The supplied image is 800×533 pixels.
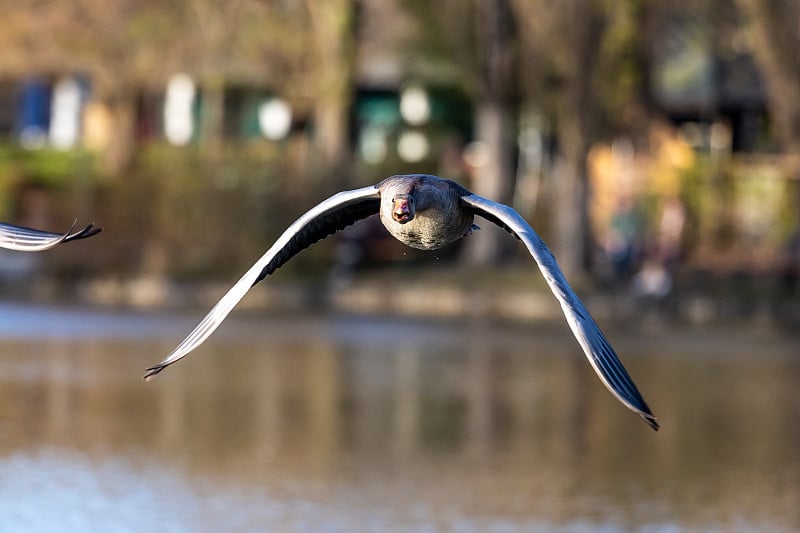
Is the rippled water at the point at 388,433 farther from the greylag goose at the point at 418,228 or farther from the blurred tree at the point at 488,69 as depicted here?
the blurred tree at the point at 488,69

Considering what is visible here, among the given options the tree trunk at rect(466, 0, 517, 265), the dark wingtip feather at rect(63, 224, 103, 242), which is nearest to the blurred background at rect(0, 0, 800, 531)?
the tree trunk at rect(466, 0, 517, 265)

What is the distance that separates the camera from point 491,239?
29.0m

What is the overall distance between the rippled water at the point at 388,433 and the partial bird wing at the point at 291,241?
11.1 feet

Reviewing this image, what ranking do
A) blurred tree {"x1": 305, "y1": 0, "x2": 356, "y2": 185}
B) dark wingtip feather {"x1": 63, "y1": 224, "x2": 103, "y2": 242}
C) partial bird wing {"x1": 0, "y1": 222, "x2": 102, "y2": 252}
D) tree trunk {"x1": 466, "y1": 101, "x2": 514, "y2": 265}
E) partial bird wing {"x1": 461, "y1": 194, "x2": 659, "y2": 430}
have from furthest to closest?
blurred tree {"x1": 305, "y1": 0, "x2": 356, "y2": 185} < tree trunk {"x1": 466, "y1": 101, "x2": 514, "y2": 265} < partial bird wing {"x1": 0, "y1": 222, "x2": 102, "y2": 252} < dark wingtip feather {"x1": 63, "y1": 224, "x2": 103, "y2": 242} < partial bird wing {"x1": 461, "y1": 194, "x2": 659, "y2": 430}

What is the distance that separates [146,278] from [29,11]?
8.32 meters

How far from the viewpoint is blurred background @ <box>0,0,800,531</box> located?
43.1ft

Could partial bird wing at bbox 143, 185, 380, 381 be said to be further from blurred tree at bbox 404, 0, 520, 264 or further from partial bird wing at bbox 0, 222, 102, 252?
blurred tree at bbox 404, 0, 520, 264

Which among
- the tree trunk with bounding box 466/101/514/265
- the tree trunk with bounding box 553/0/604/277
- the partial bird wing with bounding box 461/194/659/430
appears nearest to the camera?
the partial bird wing with bounding box 461/194/659/430

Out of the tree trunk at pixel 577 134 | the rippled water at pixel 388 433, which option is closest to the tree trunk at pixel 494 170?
the tree trunk at pixel 577 134

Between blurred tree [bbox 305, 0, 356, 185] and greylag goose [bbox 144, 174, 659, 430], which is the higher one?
blurred tree [bbox 305, 0, 356, 185]

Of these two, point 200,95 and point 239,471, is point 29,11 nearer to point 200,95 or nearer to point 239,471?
point 200,95

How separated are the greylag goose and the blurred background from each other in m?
3.94

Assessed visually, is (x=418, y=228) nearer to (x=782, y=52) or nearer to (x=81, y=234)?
(x=81, y=234)

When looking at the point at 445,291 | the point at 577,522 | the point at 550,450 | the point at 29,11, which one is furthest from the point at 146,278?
the point at 577,522
